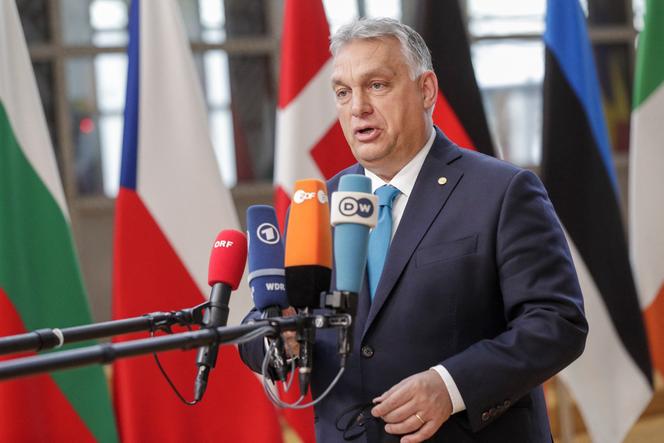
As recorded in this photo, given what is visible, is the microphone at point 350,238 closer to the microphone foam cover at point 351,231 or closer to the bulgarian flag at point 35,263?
the microphone foam cover at point 351,231

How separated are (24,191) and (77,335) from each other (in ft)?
5.40

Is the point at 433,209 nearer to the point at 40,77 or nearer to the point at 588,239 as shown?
the point at 588,239

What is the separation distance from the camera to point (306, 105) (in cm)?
329

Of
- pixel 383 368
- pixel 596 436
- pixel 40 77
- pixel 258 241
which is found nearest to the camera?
pixel 258 241

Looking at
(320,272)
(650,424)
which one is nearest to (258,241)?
(320,272)

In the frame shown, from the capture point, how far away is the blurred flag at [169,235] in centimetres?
296

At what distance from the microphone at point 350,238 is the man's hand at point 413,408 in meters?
0.12

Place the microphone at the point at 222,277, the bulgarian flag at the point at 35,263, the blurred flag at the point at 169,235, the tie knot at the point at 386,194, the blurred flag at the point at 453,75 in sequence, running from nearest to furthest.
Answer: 1. the microphone at the point at 222,277
2. the tie knot at the point at 386,194
3. the bulgarian flag at the point at 35,263
4. the blurred flag at the point at 169,235
5. the blurred flag at the point at 453,75

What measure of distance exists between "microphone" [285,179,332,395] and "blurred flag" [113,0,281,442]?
1.65 metres

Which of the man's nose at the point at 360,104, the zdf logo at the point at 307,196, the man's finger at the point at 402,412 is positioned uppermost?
the man's nose at the point at 360,104

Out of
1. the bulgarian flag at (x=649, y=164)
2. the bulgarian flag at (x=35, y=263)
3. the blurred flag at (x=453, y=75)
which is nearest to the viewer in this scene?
the bulgarian flag at (x=35, y=263)

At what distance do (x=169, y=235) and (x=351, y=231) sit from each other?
1738 mm

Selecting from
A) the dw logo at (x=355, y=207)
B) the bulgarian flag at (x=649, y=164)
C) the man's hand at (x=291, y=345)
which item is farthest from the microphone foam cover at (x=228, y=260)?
the bulgarian flag at (x=649, y=164)

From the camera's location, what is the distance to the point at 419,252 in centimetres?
168
